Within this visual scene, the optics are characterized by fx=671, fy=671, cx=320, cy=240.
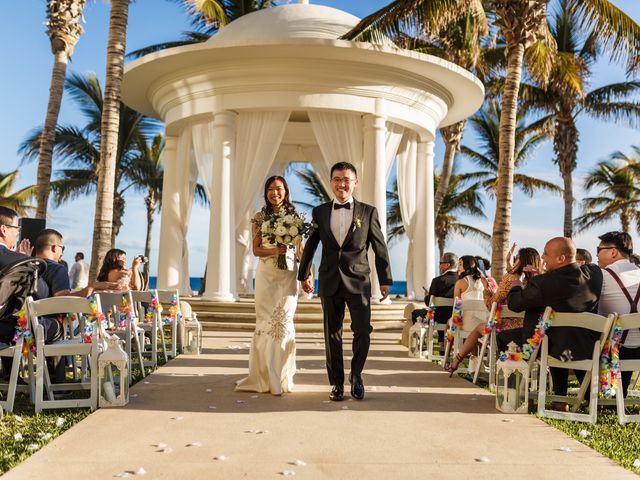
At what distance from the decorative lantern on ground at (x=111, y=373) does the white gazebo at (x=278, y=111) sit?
8.42m

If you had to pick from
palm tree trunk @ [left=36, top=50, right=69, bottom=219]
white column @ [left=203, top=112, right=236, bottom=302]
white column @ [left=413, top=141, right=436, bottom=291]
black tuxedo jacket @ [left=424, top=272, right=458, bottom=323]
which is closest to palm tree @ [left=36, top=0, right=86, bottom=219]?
palm tree trunk @ [left=36, top=50, right=69, bottom=219]

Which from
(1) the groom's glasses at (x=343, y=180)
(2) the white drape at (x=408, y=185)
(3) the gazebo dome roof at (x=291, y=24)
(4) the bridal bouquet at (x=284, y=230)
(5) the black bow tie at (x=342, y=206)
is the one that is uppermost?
(3) the gazebo dome roof at (x=291, y=24)

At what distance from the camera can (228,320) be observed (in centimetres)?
1380

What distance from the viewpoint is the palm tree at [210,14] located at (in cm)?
2138

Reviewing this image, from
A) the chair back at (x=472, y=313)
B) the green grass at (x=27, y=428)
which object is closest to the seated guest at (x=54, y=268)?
the green grass at (x=27, y=428)

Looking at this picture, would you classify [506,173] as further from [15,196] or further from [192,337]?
[15,196]

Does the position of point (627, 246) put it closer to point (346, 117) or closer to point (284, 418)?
point (284, 418)

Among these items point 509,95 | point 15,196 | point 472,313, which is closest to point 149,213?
point 15,196

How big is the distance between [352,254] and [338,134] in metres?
9.05

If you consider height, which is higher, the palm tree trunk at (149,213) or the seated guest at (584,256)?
the palm tree trunk at (149,213)

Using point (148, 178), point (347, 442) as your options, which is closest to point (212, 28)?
point (148, 178)

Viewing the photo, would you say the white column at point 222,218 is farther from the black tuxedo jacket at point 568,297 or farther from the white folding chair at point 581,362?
the white folding chair at point 581,362

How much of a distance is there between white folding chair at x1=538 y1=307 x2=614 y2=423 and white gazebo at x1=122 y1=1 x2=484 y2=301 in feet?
28.4

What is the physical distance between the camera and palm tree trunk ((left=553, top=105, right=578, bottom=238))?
27.7 meters
